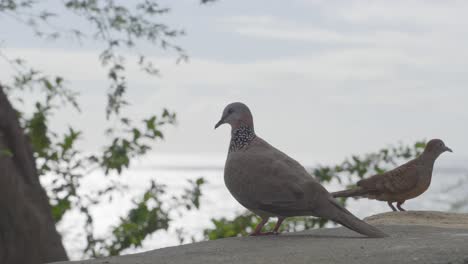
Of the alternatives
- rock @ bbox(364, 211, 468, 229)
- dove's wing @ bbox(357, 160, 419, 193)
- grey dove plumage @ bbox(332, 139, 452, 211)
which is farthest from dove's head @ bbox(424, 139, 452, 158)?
rock @ bbox(364, 211, 468, 229)

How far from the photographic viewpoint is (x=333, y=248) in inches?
202

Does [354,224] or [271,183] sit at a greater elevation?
[271,183]

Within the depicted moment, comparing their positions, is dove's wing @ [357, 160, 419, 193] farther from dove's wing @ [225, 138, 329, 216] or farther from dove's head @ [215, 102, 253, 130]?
dove's head @ [215, 102, 253, 130]

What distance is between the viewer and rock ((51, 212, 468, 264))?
4.75 m

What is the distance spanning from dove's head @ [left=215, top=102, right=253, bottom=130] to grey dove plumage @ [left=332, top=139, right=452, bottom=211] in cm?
96

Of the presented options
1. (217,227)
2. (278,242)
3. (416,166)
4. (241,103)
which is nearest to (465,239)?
(278,242)

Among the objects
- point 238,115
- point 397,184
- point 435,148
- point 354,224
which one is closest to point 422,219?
point 397,184

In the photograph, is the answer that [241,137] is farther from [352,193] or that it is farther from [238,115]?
[352,193]

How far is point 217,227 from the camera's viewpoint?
30.0 ft

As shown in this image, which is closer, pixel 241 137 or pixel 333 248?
pixel 333 248

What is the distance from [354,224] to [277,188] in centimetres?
60

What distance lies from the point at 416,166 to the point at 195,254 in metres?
2.43

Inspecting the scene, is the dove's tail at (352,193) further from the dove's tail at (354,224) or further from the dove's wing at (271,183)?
the dove's tail at (354,224)

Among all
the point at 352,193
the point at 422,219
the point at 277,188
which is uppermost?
the point at 277,188
